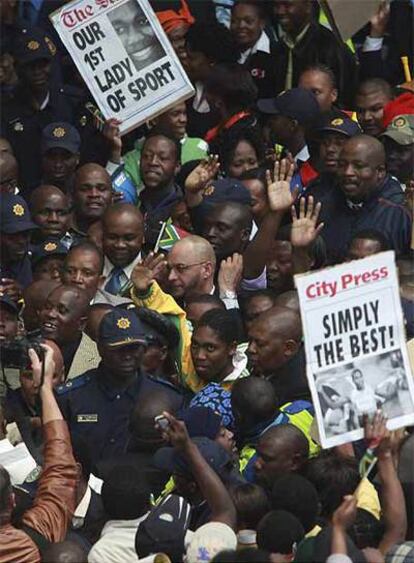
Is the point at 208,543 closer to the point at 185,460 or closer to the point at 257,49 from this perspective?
the point at 185,460

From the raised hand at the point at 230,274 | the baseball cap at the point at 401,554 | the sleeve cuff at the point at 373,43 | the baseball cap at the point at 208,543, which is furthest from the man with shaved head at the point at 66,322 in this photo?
the sleeve cuff at the point at 373,43

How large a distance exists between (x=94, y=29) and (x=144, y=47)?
1.11ft

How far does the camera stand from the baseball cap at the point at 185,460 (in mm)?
9203

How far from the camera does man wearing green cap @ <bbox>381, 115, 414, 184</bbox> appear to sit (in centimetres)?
1298

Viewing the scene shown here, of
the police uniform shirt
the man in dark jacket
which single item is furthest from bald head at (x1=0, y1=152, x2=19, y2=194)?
the police uniform shirt

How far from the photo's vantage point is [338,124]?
42.9 feet

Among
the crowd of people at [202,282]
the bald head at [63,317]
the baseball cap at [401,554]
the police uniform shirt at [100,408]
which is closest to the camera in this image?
the baseball cap at [401,554]

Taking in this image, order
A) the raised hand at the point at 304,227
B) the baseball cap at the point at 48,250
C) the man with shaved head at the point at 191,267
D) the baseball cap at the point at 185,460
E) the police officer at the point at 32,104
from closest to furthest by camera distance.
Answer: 1. the baseball cap at the point at 185,460
2. the raised hand at the point at 304,227
3. the man with shaved head at the point at 191,267
4. the baseball cap at the point at 48,250
5. the police officer at the point at 32,104

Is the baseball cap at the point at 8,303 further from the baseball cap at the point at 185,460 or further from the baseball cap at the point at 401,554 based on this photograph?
the baseball cap at the point at 401,554

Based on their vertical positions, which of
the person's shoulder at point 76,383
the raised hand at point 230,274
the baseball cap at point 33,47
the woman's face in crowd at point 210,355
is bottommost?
the raised hand at point 230,274

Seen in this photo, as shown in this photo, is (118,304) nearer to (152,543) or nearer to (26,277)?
(26,277)

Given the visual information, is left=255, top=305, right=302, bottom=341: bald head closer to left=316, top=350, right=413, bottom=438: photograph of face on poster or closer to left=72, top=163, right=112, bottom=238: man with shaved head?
left=316, top=350, right=413, bottom=438: photograph of face on poster

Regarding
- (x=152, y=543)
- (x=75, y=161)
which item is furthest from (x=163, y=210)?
(x=152, y=543)

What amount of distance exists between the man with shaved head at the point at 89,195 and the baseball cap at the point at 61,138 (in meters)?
0.30
